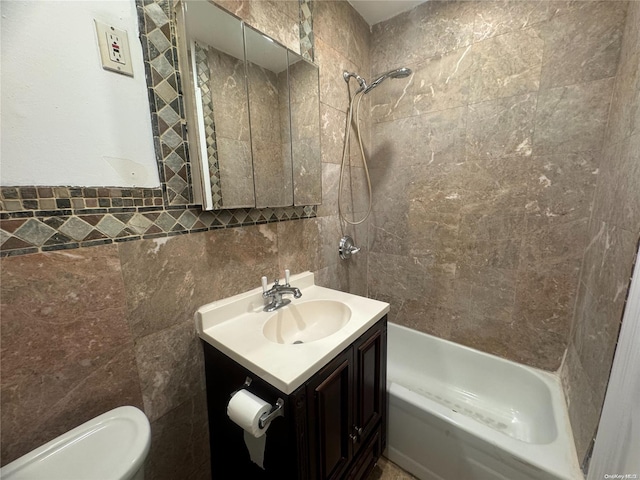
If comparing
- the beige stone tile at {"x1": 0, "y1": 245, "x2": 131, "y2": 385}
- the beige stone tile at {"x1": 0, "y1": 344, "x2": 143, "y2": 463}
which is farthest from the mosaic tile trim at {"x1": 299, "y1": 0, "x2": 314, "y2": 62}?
the beige stone tile at {"x1": 0, "y1": 344, "x2": 143, "y2": 463}

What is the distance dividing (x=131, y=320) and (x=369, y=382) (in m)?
0.93

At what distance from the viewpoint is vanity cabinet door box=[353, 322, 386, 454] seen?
959 millimetres

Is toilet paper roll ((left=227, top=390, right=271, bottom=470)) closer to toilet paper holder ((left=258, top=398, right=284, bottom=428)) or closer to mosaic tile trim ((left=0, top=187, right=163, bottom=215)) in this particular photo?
toilet paper holder ((left=258, top=398, right=284, bottom=428))

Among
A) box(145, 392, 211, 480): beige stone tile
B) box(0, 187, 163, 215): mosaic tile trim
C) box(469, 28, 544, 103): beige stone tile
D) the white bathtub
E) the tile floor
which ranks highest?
box(469, 28, 544, 103): beige stone tile

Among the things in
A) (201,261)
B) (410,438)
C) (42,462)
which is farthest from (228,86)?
(410,438)

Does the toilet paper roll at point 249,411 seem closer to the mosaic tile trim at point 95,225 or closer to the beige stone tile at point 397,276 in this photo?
the mosaic tile trim at point 95,225

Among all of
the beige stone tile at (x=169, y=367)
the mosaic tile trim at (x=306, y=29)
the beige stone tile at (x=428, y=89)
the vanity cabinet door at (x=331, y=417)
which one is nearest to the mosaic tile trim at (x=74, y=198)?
the beige stone tile at (x=169, y=367)

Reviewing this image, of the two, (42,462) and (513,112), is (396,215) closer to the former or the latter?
(513,112)

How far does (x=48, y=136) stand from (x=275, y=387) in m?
0.86

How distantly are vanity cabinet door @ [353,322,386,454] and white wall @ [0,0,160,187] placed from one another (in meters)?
1.00

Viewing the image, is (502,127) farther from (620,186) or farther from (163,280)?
(163,280)

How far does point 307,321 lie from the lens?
3.85 ft

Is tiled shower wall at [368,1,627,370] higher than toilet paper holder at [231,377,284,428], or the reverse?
tiled shower wall at [368,1,627,370]

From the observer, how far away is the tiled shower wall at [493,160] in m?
1.16
